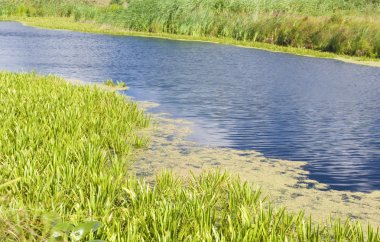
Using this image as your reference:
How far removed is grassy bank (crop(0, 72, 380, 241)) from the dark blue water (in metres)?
1.89

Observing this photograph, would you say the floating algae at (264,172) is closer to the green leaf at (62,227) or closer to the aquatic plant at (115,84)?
the green leaf at (62,227)

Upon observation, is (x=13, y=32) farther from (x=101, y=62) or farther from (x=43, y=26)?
(x=101, y=62)

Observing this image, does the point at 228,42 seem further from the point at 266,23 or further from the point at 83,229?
the point at 83,229

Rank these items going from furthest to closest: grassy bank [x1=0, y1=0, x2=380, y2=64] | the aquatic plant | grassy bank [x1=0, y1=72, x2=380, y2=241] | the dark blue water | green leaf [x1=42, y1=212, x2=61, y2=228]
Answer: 1. grassy bank [x1=0, y1=0, x2=380, y2=64]
2. the aquatic plant
3. the dark blue water
4. grassy bank [x1=0, y1=72, x2=380, y2=241]
5. green leaf [x1=42, y1=212, x2=61, y2=228]

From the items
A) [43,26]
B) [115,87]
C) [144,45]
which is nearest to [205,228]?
[115,87]

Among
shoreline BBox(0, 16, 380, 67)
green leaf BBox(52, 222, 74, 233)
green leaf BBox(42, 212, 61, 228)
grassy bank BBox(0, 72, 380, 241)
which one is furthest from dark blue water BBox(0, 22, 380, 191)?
green leaf BBox(52, 222, 74, 233)

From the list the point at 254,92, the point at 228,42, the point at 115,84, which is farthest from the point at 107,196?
the point at 228,42

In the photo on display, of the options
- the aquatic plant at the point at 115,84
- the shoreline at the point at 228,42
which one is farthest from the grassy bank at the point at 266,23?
the aquatic plant at the point at 115,84

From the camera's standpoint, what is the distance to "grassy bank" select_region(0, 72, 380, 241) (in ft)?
14.1

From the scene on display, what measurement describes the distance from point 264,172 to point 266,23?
23.9 m

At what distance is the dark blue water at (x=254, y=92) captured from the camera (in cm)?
856

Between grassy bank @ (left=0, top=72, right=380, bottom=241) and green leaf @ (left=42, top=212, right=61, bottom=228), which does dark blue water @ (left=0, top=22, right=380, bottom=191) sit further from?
green leaf @ (left=42, top=212, right=61, bottom=228)

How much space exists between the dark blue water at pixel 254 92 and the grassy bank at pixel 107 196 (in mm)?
1891

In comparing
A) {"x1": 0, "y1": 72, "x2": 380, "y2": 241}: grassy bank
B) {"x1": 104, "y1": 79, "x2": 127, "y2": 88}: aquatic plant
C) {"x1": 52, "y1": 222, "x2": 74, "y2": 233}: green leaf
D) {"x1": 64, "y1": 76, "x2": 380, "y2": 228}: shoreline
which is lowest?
{"x1": 104, "y1": 79, "x2": 127, "y2": 88}: aquatic plant
